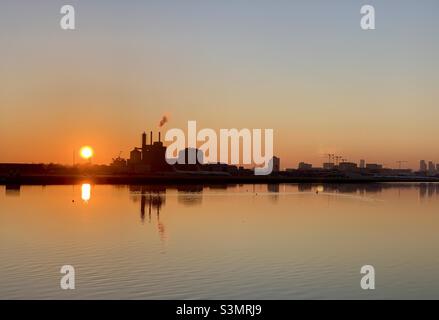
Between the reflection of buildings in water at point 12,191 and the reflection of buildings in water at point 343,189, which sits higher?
the reflection of buildings in water at point 12,191

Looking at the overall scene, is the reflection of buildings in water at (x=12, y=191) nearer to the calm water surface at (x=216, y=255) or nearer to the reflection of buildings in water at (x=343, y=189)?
the calm water surface at (x=216, y=255)

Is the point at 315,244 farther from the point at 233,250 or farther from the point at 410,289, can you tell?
the point at 410,289

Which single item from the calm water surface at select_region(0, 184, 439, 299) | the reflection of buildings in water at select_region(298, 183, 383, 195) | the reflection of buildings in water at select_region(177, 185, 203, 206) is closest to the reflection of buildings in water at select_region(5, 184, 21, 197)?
the reflection of buildings in water at select_region(177, 185, 203, 206)

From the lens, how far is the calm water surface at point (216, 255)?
2470 centimetres

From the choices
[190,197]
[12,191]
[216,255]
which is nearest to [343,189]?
[190,197]

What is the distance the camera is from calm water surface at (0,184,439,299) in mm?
24703

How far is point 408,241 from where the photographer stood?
41375 mm

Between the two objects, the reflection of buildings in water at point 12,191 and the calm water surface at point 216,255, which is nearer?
the calm water surface at point 216,255

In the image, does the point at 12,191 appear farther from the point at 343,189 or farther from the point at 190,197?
the point at 343,189

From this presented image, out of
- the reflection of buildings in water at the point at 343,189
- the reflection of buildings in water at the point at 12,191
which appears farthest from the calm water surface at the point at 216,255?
the reflection of buildings in water at the point at 343,189

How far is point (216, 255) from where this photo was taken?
1318 inches

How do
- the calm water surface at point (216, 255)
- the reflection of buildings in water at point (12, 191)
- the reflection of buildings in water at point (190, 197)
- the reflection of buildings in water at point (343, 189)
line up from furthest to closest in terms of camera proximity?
the reflection of buildings in water at point (343, 189)
the reflection of buildings in water at point (12, 191)
the reflection of buildings in water at point (190, 197)
the calm water surface at point (216, 255)

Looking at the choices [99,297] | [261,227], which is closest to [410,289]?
[99,297]
